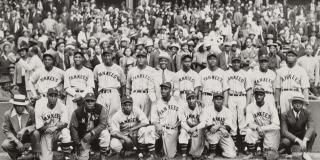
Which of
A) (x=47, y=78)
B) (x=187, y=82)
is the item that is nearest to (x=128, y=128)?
(x=187, y=82)

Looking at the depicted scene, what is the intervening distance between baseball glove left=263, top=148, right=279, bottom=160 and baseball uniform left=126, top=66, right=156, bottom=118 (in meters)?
2.50

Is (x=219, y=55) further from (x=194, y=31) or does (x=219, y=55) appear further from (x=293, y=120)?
(x=194, y=31)

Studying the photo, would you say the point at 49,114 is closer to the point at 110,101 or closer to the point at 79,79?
the point at 79,79

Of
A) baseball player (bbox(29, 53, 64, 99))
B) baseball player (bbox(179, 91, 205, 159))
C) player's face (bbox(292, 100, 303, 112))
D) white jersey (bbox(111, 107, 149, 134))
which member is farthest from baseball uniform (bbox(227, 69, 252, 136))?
baseball player (bbox(29, 53, 64, 99))

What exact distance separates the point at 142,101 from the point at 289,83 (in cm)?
299

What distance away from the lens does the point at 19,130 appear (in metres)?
8.20

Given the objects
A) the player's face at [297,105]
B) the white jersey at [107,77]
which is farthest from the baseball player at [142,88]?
the player's face at [297,105]

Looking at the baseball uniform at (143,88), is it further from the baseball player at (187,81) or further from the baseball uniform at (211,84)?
the baseball uniform at (211,84)

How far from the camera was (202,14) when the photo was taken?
18828 mm

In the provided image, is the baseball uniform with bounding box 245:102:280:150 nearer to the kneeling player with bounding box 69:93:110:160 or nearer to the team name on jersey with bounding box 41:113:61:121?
the kneeling player with bounding box 69:93:110:160

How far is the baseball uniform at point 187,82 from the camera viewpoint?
30.8 feet

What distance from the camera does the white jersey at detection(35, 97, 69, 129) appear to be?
8.34 metres

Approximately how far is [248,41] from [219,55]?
1.96 m

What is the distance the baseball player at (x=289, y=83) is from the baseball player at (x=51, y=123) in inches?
167
